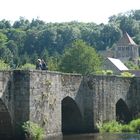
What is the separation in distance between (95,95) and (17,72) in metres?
10.7

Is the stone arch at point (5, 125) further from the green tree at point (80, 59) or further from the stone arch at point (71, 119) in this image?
the green tree at point (80, 59)

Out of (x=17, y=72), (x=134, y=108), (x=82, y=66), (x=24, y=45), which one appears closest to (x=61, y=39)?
(x=24, y=45)

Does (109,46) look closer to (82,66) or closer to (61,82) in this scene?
(82,66)

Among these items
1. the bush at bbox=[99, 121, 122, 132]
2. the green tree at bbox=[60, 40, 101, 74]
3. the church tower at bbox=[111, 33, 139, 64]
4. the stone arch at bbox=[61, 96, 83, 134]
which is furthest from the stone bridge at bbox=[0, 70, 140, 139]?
the church tower at bbox=[111, 33, 139, 64]

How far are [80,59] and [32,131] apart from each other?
55646 millimetres

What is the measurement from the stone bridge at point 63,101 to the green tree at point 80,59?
127ft

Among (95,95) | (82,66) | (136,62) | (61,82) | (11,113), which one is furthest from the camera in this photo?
(136,62)

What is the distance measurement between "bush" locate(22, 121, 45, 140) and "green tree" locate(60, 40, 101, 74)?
52706 millimetres

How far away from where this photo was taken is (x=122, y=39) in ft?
516

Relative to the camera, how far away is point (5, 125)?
34.2m

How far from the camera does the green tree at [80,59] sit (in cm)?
8825

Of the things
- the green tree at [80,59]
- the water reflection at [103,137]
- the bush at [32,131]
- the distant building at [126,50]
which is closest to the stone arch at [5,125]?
the bush at [32,131]

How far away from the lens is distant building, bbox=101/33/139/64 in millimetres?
156000

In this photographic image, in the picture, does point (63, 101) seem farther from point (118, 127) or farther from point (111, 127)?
point (118, 127)
